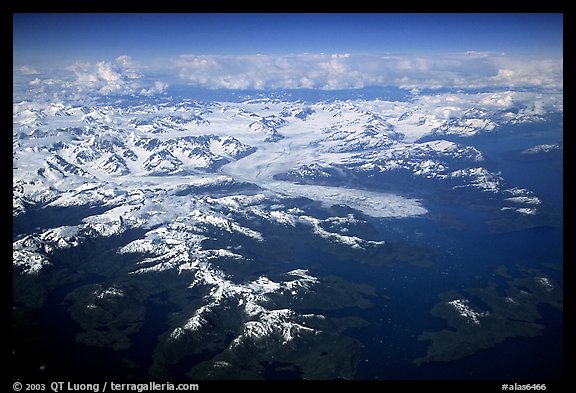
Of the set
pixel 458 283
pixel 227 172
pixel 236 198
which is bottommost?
pixel 458 283

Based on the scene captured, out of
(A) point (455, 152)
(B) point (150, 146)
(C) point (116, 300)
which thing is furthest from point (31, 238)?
(A) point (455, 152)

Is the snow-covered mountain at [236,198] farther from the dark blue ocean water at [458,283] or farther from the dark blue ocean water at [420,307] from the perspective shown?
the dark blue ocean water at [458,283]

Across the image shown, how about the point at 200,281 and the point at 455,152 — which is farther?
the point at 455,152

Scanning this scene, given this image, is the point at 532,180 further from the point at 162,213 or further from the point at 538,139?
the point at 162,213

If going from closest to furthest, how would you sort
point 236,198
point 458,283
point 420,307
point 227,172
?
1. point 420,307
2. point 458,283
3. point 236,198
4. point 227,172

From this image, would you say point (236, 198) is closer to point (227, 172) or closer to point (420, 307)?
point (227, 172)

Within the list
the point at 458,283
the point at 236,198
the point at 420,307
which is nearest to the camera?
the point at 420,307

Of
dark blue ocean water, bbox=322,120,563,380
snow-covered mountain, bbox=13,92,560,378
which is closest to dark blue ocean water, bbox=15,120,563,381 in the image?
dark blue ocean water, bbox=322,120,563,380

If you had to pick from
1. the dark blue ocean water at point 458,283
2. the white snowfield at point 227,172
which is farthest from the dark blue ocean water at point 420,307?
the white snowfield at point 227,172

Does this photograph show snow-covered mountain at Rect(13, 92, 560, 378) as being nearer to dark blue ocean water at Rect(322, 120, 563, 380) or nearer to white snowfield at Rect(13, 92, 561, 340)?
white snowfield at Rect(13, 92, 561, 340)

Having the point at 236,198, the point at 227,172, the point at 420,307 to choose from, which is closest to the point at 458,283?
the point at 420,307

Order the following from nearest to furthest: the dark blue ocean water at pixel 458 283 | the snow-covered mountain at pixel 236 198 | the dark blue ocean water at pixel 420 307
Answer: the dark blue ocean water at pixel 420 307, the dark blue ocean water at pixel 458 283, the snow-covered mountain at pixel 236 198
